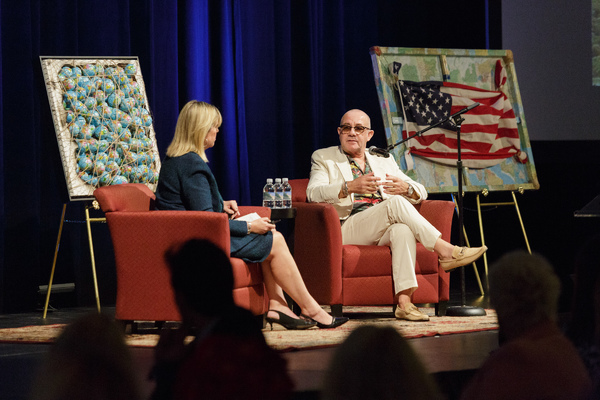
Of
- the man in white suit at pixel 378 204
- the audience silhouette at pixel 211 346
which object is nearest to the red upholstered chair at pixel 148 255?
the man in white suit at pixel 378 204

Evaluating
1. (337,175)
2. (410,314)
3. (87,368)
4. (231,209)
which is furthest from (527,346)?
(337,175)

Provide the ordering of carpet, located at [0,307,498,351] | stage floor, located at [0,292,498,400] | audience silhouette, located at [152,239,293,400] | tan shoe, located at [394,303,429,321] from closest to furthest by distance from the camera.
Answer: audience silhouette, located at [152,239,293,400] → stage floor, located at [0,292,498,400] → carpet, located at [0,307,498,351] → tan shoe, located at [394,303,429,321]

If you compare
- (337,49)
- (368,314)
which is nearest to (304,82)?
(337,49)

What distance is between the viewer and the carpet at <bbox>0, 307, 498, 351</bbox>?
3279 millimetres

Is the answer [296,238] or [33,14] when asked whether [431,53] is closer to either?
[296,238]

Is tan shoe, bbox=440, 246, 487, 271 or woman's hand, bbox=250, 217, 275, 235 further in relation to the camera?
tan shoe, bbox=440, 246, 487, 271

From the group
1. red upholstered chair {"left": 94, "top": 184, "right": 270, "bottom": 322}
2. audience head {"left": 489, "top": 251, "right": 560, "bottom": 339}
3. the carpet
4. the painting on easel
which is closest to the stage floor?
the carpet

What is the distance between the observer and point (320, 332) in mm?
3607

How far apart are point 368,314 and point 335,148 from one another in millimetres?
996

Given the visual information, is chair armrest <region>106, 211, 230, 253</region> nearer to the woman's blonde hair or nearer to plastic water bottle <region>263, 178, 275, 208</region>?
the woman's blonde hair

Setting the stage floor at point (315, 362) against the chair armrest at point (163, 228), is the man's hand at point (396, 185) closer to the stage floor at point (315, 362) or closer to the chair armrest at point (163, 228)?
the stage floor at point (315, 362)

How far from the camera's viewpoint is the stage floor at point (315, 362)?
2.49 metres

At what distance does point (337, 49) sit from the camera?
6.21m

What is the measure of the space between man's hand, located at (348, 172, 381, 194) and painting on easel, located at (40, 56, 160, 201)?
119 cm
